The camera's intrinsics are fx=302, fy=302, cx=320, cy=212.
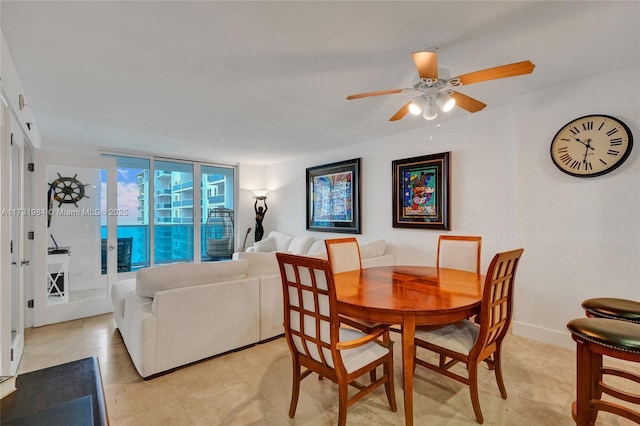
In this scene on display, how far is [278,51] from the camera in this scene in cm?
210

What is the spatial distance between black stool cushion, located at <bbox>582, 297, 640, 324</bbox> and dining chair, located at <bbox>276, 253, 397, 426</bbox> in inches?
50.6

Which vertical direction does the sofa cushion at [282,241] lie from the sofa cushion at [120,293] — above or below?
above

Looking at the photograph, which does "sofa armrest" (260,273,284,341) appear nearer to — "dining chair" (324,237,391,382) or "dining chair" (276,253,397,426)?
"dining chair" (324,237,391,382)

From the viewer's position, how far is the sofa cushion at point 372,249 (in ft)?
12.2

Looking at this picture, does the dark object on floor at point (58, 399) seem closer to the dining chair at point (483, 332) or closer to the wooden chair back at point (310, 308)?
the wooden chair back at point (310, 308)

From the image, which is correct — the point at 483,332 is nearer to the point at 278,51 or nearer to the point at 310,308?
the point at 310,308

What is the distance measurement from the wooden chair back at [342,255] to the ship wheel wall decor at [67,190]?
3414mm

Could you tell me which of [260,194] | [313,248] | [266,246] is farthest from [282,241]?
[260,194]

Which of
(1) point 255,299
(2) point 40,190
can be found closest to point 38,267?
(2) point 40,190

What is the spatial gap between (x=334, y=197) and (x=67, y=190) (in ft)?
12.0

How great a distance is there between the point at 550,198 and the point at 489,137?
90 cm

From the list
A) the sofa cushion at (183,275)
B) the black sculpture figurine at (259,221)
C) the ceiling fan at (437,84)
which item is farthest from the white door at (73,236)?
the ceiling fan at (437,84)

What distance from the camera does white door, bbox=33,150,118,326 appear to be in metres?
3.47

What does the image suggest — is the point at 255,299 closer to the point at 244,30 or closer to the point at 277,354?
the point at 277,354
